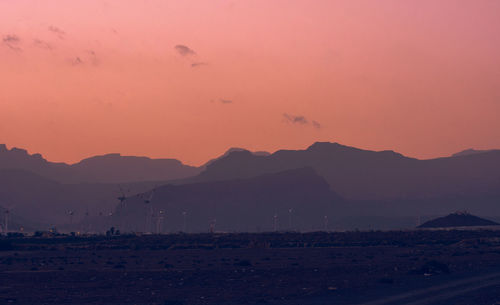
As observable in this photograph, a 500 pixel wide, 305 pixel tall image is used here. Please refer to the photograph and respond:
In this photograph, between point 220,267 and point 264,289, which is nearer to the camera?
point 264,289

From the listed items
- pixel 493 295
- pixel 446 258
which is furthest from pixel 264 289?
pixel 446 258

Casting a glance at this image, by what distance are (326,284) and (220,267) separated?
73.1ft

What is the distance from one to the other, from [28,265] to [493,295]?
5633cm

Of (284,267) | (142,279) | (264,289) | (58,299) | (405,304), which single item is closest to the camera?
(405,304)

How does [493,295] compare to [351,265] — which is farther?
[351,265]

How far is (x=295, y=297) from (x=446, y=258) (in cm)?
3868

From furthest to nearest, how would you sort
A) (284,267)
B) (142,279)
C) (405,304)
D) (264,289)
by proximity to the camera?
(284,267)
(142,279)
(264,289)
(405,304)

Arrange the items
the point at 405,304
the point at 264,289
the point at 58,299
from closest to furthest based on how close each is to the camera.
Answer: the point at 405,304
the point at 58,299
the point at 264,289

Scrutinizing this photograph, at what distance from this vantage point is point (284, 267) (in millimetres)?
77312

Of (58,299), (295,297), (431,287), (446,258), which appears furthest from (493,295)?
(446,258)

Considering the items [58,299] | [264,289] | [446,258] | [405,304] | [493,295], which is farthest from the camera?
[446,258]

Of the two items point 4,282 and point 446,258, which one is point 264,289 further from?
point 446,258

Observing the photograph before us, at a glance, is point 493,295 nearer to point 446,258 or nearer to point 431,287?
point 431,287

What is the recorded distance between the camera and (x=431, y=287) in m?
53.4
